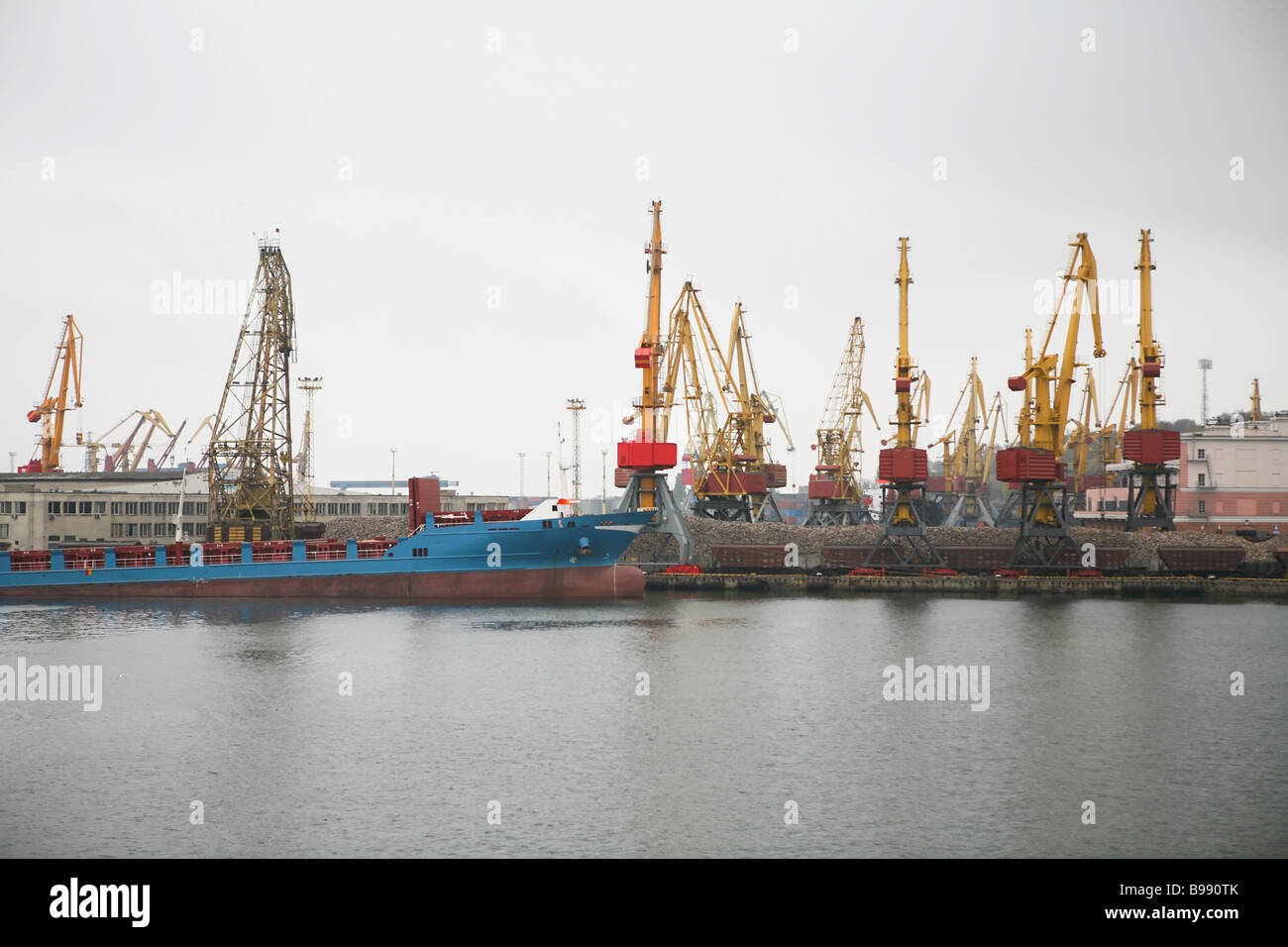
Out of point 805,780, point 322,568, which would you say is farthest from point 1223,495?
point 805,780

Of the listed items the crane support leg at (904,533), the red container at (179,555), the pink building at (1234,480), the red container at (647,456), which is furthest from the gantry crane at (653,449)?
the pink building at (1234,480)

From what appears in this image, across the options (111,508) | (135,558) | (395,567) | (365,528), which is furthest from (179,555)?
(365,528)

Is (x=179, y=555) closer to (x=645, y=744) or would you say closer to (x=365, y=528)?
(x=365, y=528)

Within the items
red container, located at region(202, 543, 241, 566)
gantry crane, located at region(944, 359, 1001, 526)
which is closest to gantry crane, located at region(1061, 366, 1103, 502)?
gantry crane, located at region(944, 359, 1001, 526)


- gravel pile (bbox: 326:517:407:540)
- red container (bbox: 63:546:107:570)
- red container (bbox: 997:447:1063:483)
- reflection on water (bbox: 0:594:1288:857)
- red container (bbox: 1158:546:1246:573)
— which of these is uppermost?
red container (bbox: 997:447:1063:483)

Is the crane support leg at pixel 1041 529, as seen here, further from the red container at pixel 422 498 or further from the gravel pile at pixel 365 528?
the gravel pile at pixel 365 528

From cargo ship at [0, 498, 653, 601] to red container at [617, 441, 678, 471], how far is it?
21.1 ft

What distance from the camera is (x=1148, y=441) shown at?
7294 cm

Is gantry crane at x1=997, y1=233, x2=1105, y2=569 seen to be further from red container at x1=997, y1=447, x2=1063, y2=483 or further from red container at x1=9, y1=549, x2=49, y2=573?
red container at x1=9, y1=549, x2=49, y2=573

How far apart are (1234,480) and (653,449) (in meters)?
48.3

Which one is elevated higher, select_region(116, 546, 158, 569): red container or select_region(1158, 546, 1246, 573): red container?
select_region(116, 546, 158, 569): red container

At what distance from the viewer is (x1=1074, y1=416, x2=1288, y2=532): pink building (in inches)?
3349
